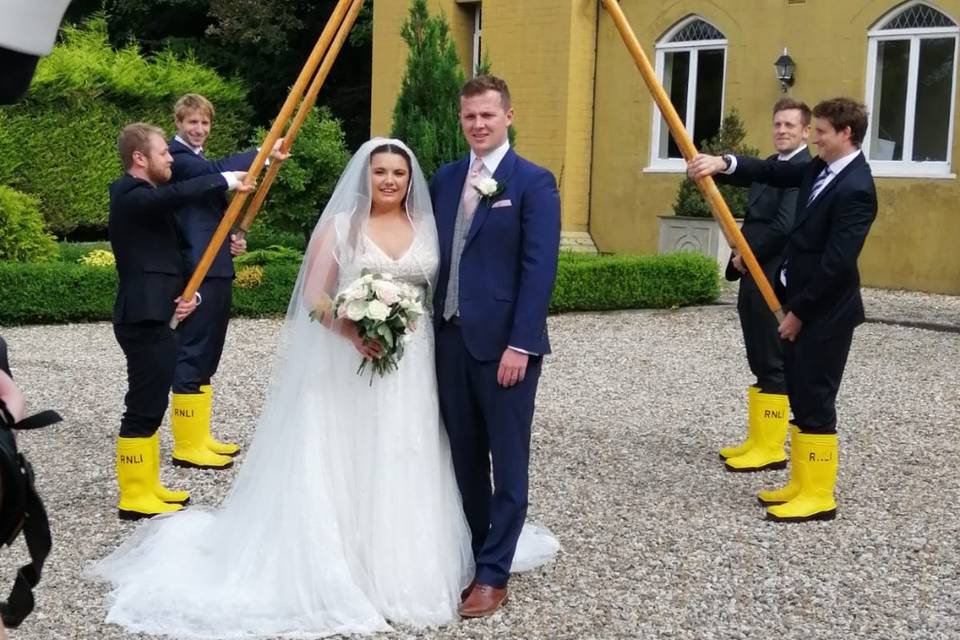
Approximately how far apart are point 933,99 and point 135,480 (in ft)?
42.2

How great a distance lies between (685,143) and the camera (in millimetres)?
5336

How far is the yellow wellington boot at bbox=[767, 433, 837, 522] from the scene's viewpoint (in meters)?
5.71

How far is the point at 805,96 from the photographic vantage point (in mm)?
15984

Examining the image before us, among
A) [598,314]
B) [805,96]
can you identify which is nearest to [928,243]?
[805,96]

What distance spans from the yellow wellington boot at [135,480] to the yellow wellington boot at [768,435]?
330cm

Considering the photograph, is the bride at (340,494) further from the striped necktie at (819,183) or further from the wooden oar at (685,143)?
the striped necktie at (819,183)

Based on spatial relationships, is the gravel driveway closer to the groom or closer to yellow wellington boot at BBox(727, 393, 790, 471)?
yellow wellington boot at BBox(727, 393, 790, 471)

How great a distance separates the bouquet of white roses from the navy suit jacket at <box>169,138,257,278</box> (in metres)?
2.07

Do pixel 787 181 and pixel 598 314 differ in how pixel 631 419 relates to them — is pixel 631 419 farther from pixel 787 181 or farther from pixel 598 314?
pixel 598 314

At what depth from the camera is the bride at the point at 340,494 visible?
436 centimetres

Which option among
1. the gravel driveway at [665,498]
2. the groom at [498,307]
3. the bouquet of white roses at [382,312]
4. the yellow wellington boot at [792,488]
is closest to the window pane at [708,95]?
the gravel driveway at [665,498]

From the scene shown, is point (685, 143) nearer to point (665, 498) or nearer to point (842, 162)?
point (842, 162)

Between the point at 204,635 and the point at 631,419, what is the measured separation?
14.5ft

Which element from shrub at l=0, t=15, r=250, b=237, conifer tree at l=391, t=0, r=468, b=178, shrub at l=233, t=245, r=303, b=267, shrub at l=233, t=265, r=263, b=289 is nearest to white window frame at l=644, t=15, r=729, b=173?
conifer tree at l=391, t=0, r=468, b=178
